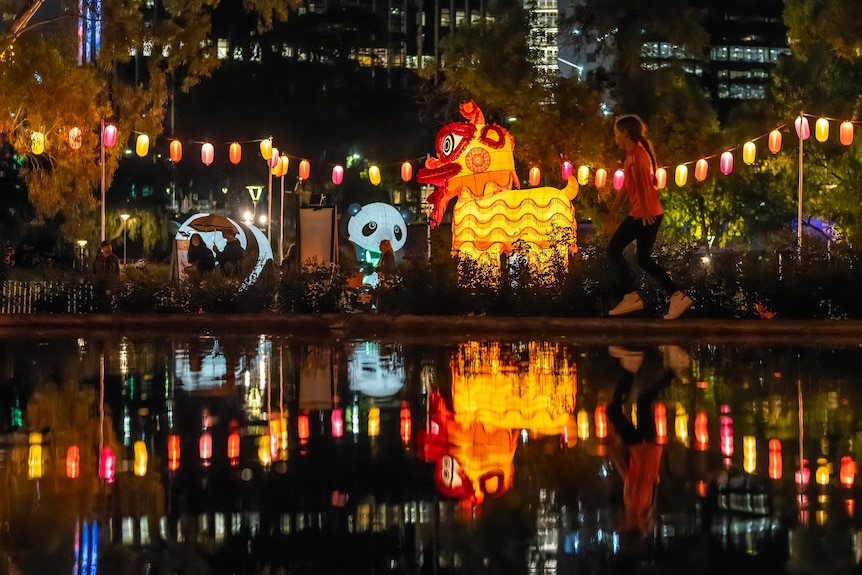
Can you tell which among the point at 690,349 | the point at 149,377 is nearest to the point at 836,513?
the point at 149,377

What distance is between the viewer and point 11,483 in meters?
6.04

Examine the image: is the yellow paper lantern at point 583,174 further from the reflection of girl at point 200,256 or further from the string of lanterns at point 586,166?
the reflection of girl at point 200,256

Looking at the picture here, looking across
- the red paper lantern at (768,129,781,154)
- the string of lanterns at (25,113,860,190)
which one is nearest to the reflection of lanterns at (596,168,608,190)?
the string of lanterns at (25,113,860,190)

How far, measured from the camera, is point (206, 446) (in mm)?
7098

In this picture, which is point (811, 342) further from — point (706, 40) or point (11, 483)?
point (706, 40)

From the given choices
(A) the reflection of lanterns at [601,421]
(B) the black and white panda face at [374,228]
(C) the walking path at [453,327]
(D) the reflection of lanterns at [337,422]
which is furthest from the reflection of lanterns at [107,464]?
(B) the black and white panda face at [374,228]

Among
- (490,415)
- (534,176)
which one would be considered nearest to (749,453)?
(490,415)

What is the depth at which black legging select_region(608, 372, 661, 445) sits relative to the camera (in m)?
7.21

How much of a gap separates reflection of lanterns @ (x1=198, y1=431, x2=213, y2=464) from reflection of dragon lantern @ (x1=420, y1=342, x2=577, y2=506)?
1.26 metres

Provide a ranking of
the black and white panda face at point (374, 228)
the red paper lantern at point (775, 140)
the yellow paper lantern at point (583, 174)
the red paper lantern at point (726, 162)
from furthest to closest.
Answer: the black and white panda face at point (374, 228), the yellow paper lantern at point (583, 174), the red paper lantern at point (726, 162), the red paper lantern at point (775, 140)

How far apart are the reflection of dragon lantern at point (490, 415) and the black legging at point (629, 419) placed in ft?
1.12

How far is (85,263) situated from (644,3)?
23358 mm

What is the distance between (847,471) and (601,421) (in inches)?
78.1

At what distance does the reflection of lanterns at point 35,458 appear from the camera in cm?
630
